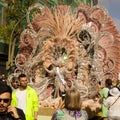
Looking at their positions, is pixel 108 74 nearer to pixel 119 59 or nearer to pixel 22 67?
pixel 119 59

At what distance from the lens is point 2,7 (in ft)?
123

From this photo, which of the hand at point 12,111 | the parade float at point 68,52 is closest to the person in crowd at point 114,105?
the hand at point 12,111

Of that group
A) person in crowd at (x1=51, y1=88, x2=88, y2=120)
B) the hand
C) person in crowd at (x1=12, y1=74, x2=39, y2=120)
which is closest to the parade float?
person in crowd at (x1=12, y1=74, x2=39, y2=120)

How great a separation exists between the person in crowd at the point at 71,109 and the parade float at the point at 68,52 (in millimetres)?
11730

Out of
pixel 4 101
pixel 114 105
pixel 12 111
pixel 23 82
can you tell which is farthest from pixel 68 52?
Result: pixel 4 101

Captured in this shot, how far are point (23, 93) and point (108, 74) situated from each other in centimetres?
1216

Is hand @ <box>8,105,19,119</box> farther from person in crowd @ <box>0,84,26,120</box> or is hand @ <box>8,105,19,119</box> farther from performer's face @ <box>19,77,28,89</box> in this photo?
performer's face @ <box>19,77,28,89</box>

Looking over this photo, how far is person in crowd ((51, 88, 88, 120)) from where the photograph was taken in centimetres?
521

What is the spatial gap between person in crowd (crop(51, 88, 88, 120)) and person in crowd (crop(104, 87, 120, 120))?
5.40ft

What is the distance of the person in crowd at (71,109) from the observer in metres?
5.21

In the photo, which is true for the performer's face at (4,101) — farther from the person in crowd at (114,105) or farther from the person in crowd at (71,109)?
the person in crowd at (114,105)

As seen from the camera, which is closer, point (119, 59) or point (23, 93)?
point (23, 93)

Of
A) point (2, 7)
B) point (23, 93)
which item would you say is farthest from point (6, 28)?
point (23, 93)

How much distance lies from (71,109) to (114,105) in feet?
6.62
